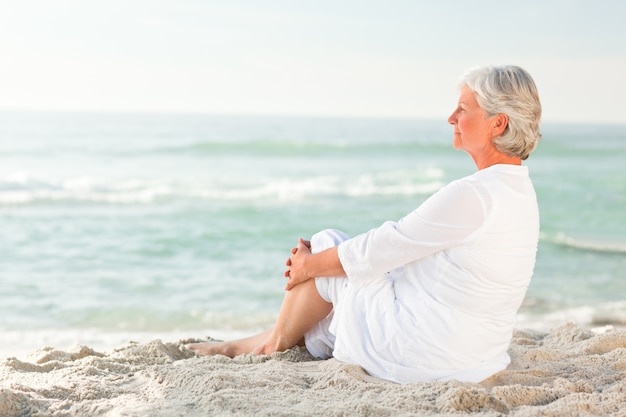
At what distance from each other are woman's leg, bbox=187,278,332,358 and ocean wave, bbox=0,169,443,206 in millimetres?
9831

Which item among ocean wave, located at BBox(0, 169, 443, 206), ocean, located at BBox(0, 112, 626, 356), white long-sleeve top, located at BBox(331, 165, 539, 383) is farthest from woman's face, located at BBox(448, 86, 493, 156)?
ocean wave, located at BBox(0, 169, 443, 206)

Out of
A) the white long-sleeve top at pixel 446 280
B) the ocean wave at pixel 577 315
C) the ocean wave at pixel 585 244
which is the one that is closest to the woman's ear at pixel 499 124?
the white long-sleeve top at pixel 446 280

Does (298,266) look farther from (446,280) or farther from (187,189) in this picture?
(187,189)

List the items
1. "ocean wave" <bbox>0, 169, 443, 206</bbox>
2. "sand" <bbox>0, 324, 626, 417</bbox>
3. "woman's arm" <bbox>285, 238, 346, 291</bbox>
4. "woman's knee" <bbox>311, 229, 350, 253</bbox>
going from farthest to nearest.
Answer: "ocean wave" <bbox>0, 169, 443, 206</bbox>
"woman's knee" <bbox>311, 229, 350, 253</bbox>
"woman's arm" <bbox>285, 238, 346, 291</bbox>
"sand" <bbox>0, 324, 626, 417</bbox>

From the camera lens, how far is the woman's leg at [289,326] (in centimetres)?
323

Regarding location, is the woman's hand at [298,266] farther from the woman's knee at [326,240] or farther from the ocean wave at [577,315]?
the ocean wave at [577,315]

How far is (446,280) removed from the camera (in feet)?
9.12

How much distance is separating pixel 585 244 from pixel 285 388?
8083 mm

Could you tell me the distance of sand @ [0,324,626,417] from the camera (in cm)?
255

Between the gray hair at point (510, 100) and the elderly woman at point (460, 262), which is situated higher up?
the gray hair at point (510, 100)

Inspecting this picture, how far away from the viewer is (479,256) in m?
2.72

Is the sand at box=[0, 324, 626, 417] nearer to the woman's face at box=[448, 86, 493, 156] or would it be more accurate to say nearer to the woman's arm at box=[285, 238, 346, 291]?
the woman's arm at box=[285, 238, 346, 291]

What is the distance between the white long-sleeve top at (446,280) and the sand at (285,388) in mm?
119

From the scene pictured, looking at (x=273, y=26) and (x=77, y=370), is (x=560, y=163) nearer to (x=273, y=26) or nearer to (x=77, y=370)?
(x=273, y=26)
